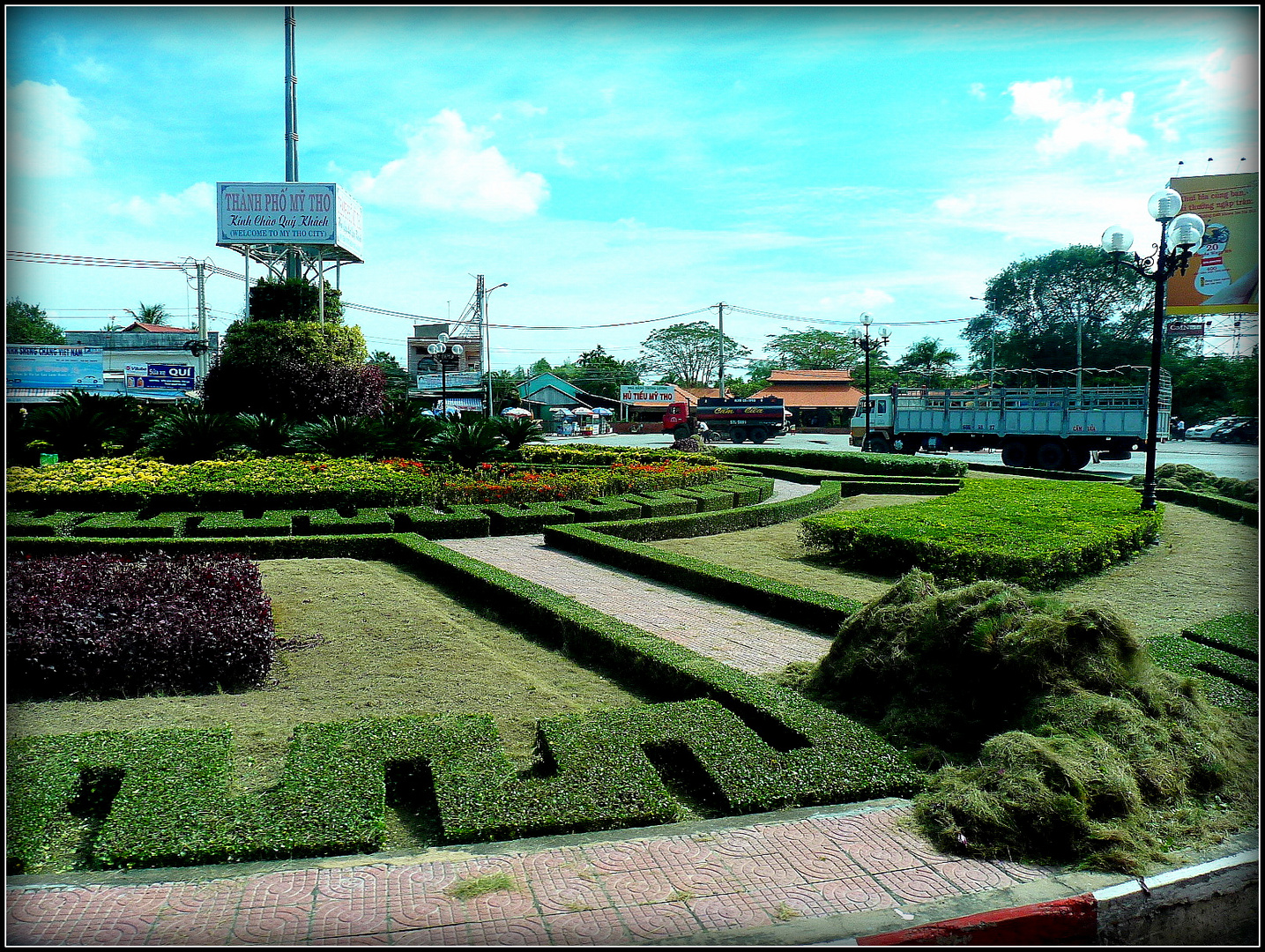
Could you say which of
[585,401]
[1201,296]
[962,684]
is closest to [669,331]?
[585,401]

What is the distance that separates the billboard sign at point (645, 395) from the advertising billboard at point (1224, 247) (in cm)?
3121

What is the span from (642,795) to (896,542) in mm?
6001

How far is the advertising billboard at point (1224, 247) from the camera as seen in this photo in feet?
11.8

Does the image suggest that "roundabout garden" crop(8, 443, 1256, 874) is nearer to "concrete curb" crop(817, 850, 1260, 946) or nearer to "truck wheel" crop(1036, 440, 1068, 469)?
"concrete curb" crop(817, 850, 1260, 946)

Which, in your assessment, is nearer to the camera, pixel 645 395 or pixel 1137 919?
pixel 1137 919

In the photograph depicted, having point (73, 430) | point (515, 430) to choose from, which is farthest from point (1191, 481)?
point (73, 430)

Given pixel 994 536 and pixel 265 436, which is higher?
pixel 265 436

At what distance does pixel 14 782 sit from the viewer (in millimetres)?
3432

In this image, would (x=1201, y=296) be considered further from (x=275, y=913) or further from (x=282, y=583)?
(x=275, y=913)

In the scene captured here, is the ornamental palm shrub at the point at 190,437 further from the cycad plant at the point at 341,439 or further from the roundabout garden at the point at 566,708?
the roundabout garden at the point at 566,708

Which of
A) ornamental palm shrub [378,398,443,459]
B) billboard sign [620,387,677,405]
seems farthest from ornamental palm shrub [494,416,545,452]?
billboard sign [620,387,677,405]

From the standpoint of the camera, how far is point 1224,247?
13.4m

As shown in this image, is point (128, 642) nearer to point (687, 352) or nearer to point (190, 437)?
point (190, 437)

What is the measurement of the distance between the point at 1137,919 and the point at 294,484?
11.2m
